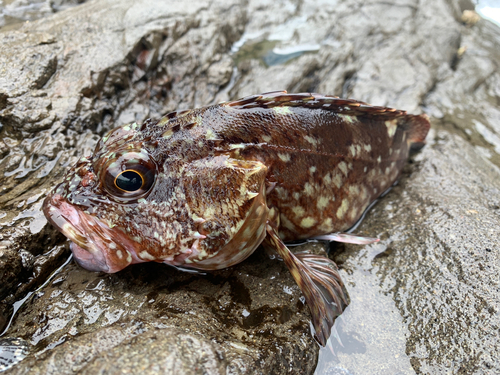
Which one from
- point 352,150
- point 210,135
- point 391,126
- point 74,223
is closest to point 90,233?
point 74,223

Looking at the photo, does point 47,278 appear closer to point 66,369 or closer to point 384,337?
point 66,369

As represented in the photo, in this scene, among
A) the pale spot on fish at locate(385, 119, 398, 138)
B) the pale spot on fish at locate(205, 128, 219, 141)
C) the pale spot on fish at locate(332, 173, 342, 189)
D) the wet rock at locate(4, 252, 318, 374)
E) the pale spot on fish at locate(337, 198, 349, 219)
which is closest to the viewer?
the wet rock at locate(4, 252, 318, 374)

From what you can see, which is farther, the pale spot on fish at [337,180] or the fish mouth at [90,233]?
the pale spot on fish at [337,180]

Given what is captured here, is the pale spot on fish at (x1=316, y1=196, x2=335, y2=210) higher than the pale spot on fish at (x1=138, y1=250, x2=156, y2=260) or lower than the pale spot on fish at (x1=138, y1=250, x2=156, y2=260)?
lower

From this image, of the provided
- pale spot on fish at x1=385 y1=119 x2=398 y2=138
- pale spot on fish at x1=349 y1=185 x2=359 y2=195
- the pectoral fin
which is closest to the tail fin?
pale spot on fish at x1=385 y1=119 x2=398 y2=138

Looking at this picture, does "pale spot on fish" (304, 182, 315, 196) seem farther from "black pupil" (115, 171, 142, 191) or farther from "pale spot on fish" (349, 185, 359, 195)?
"black pupil" (115, 171, 142, 191)

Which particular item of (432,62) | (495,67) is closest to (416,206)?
(432,62)

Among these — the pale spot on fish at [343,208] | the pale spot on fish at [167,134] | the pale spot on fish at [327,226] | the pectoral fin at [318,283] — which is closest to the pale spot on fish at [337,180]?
the pale spot on fish at [343,208]

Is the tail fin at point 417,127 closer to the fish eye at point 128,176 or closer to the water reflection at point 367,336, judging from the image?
the water reflection at point 367,336
